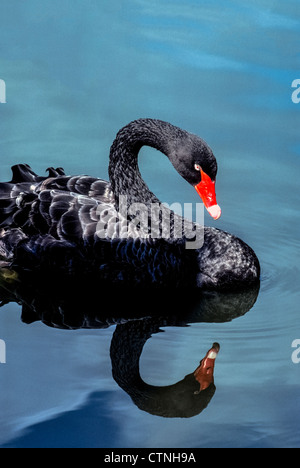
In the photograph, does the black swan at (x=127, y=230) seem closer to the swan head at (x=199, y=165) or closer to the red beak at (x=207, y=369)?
the swan head at (x=199, y=165)

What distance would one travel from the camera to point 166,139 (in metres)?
6.20

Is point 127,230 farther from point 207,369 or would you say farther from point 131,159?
point 207,369

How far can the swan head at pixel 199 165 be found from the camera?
5.97 metres

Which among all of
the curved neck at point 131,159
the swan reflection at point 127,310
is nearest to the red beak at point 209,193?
the curved neck at point 131,159

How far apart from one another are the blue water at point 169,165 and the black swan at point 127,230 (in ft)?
1.24

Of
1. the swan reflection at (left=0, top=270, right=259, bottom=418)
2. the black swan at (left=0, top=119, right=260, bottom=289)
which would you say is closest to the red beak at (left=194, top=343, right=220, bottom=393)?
the swan reflection at (left=0, top=270, right=259, bottom=418)

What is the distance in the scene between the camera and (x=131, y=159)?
6453mm

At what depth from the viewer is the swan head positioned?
597 centimetres

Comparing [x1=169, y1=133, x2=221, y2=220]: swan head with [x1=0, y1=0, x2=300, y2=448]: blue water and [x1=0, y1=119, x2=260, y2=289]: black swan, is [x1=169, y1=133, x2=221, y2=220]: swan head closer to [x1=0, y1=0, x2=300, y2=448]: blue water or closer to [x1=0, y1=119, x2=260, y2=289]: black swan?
[x1=0, y1=119, x2=260, y2=289]: black swan

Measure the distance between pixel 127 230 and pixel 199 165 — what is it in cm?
61

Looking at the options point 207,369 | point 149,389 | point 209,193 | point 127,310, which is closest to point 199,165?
point 209,193
